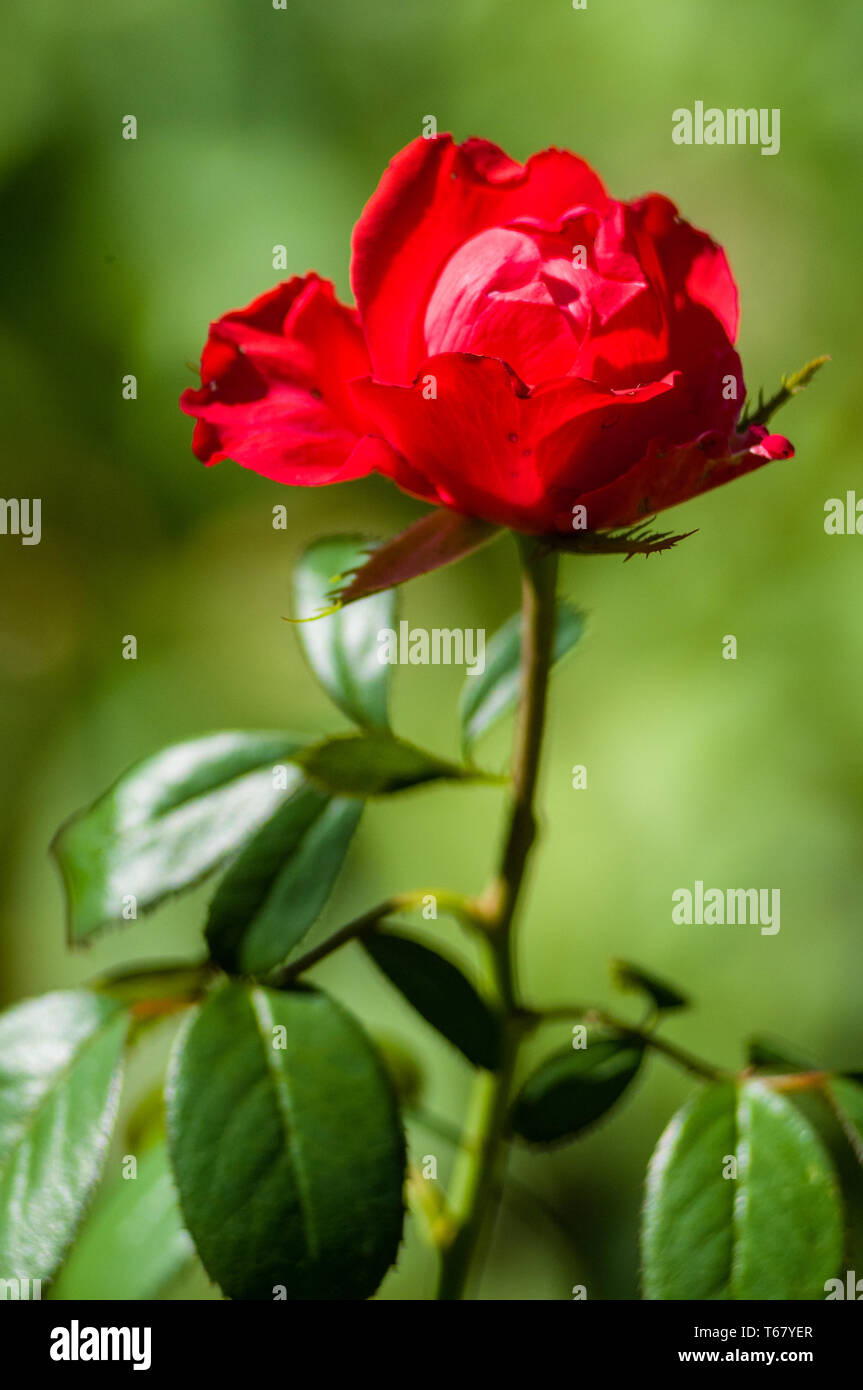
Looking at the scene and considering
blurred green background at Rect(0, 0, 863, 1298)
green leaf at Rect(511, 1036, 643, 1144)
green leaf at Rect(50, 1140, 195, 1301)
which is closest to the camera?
green leaf at Rect(511, 1036, 643, 1144)

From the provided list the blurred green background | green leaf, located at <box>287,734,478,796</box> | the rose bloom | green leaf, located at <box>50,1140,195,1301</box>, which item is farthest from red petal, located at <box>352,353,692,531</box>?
the blurred green background

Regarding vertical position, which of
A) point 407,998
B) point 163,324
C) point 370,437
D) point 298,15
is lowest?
point 407,998

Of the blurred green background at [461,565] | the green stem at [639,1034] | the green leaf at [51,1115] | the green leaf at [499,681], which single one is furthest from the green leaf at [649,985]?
the blurred green background at [461,565]

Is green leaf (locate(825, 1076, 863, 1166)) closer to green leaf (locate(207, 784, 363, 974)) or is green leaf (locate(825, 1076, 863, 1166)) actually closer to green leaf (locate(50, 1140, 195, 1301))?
green leaf (locate(207, 784, 363, 974))

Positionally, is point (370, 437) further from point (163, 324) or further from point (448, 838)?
point (163, 324)

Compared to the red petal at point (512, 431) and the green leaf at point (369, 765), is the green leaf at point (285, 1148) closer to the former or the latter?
the green leaf at point (369, 765)

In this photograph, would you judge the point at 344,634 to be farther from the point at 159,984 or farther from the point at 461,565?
the point at 461,565
